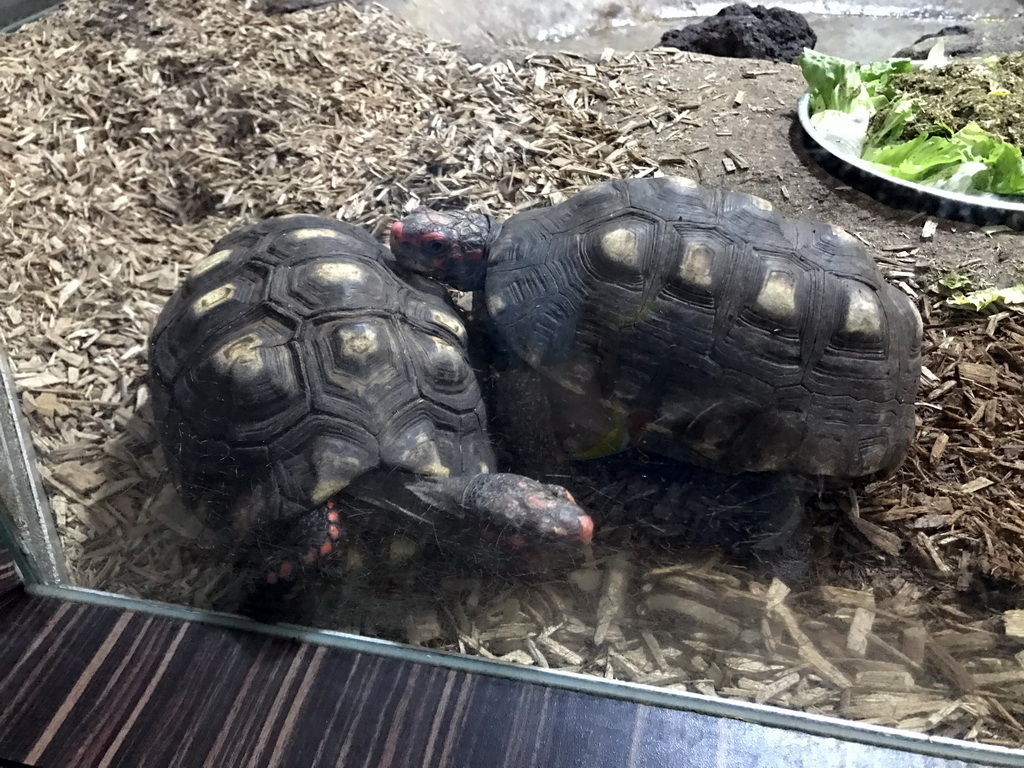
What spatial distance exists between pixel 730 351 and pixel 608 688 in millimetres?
697

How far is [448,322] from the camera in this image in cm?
159

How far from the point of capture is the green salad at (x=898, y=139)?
1.75 metres

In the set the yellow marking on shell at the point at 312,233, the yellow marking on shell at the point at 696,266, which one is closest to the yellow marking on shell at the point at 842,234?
the yellow marking on shell at the point at 696,266

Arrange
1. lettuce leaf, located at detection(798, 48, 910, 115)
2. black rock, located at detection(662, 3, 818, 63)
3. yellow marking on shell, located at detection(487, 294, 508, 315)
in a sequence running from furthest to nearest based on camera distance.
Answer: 1. black rock, located at detection(662, 3, 818, 63)
2. lettuce leaf, located at detection(798, 48, 910, 115)
3. yellow marking on shell, located at detection(487, 294, 508, 315)

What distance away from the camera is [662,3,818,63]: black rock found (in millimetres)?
2748

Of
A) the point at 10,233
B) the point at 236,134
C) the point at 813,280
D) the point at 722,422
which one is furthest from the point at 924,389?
the point at 10,233

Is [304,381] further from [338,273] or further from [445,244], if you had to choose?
[445,244]

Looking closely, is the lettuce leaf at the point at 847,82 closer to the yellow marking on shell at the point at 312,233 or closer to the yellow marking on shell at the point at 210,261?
the yellow marking on shell at the point at 312,233

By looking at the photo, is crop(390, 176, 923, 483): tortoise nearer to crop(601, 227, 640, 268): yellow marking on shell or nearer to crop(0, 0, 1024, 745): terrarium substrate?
crop(601, 227, 640, 268): yellow marking on shell

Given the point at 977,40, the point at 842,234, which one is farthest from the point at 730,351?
the point at 977,40

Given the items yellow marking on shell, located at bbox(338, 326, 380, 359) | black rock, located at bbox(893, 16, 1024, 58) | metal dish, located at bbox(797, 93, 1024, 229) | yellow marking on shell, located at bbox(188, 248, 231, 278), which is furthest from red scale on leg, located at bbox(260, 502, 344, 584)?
black rock, located at bbox(893, 16, 1024, 58)

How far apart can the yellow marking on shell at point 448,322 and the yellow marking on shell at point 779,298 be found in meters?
0.62

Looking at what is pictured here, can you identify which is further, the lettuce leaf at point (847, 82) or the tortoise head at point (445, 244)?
the lettuce leaf at point (847, 82)

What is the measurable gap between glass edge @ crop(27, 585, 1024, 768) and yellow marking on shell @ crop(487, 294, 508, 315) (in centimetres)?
72
